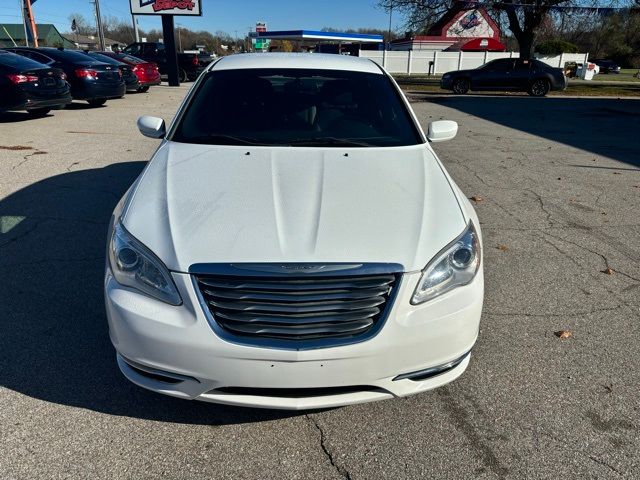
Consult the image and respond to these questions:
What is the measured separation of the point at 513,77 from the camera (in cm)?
2325

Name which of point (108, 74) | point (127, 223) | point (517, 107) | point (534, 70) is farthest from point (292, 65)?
point (534, 70)

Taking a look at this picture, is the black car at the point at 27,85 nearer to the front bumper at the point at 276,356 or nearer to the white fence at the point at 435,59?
the front bumper at the point at 276,356

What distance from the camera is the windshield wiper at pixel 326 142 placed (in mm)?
3506

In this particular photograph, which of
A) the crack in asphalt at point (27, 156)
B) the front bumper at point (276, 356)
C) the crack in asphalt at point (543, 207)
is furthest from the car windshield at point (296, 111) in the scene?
the crack in asphalt at point (27, 156)

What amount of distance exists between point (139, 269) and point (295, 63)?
2571 mm

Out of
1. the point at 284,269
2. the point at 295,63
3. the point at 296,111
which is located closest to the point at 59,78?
the point at 295,63

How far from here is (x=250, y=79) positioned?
A: 160 inches

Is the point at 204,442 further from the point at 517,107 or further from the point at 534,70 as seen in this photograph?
the point at 534,70

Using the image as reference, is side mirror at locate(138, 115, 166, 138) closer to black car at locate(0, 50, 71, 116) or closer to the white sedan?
the white sedan

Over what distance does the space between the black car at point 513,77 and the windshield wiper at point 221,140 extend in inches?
886

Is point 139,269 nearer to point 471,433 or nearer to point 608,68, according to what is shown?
point 471,433

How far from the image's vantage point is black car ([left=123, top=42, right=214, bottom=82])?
26641 millimetres

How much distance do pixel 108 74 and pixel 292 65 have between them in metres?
13.1

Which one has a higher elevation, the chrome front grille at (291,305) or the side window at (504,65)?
the chrome front grille at (291,305)
